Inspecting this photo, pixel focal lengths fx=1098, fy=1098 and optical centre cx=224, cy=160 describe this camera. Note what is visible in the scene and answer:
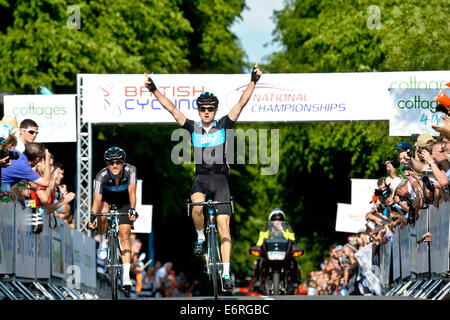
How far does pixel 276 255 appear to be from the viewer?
2064 cm

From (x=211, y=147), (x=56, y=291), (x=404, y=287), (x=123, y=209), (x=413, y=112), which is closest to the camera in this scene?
(x=211, y=147)

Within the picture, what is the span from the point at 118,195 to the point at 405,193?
5537 millimetres

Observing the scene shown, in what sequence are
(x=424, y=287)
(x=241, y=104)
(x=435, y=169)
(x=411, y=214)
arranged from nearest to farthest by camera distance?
(x=241, y=104), (x=435, y=169), (x=424, y=287), (x=411, y=214)

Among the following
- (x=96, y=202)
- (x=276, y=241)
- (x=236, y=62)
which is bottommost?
(x=276, y=241)

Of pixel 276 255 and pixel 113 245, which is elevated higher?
pixel 113 245

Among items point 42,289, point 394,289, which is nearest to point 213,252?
point 42,289

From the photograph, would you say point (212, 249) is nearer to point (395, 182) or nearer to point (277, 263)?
point (395, 182)

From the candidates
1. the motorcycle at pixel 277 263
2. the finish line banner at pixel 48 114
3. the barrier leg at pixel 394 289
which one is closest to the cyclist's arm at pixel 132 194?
the barrier leg at pixel 394 289

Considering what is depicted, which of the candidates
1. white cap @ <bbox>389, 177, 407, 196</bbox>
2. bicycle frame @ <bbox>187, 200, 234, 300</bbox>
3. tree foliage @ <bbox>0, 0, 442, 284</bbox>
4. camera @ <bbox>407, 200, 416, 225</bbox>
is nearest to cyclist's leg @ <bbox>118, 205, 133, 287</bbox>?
bicycle frame @ <bbox>187, 200, 234, 300</bbox>

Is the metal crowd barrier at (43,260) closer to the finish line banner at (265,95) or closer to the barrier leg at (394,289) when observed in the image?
the finish line banner at (265,95)

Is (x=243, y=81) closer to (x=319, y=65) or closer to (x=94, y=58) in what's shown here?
(x=94, y=58)

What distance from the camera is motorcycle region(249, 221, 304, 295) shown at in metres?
20.6

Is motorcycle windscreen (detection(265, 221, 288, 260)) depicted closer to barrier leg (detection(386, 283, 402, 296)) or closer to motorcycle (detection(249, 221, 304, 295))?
motorcycle (detection(249, 221, 304, 295))
